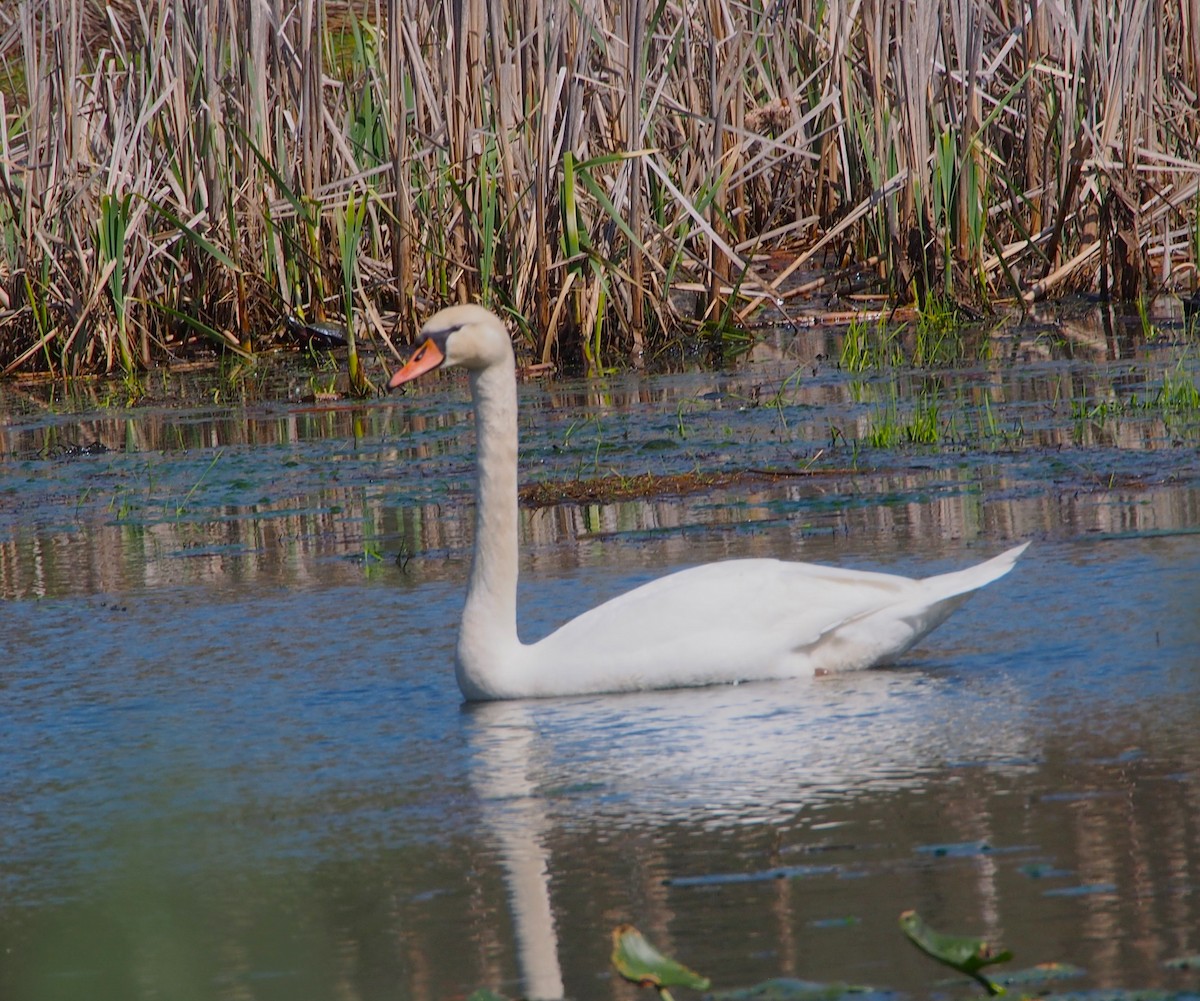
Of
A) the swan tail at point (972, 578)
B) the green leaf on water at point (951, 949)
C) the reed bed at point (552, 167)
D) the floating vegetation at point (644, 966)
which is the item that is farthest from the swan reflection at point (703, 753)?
the reed bed at point (552, 167)

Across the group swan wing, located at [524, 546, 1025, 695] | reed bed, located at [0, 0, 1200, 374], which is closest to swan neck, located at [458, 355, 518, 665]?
swan wing, located at [524, 546, 1025, 695]

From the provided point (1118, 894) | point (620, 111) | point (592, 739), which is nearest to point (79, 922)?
point (592, 739)

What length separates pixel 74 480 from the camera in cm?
875

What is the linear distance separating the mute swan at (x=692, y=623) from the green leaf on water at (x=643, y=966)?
2184mm

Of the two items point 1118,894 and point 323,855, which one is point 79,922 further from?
point 1118,894

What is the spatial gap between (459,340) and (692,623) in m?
0.88

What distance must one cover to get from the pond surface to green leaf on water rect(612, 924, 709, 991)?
10.6 inches

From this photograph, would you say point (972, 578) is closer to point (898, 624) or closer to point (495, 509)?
point (898, 624)

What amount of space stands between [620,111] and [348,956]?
25.5ft

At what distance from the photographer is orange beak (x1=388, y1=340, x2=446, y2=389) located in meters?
4.73

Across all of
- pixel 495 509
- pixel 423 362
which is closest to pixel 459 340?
pixel 423 362

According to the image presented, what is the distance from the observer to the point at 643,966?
8.18 ft

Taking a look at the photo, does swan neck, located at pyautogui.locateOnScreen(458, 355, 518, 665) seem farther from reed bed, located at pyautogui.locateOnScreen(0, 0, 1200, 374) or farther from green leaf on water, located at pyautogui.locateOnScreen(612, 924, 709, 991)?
reed bed, located at pyautogui.locateOnScreen(0, 0, 1200, 374)

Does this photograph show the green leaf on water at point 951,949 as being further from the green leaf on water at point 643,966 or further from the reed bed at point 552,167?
the reed bed at point 552,167
